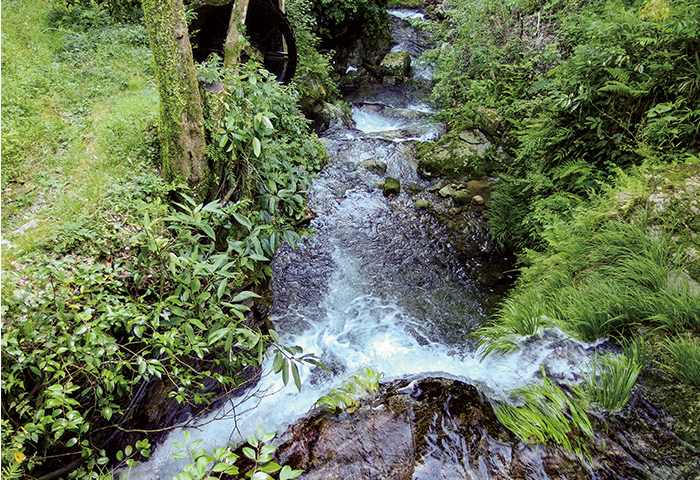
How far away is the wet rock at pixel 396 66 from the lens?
1262cm

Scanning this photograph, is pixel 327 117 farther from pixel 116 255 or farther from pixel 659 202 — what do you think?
pixel 659 202

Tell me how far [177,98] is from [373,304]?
3.71m

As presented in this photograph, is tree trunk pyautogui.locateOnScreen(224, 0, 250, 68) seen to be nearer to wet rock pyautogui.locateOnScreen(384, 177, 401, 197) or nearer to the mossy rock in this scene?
wet rock pyautogui.locateOnScreen(384, 177, 401, 197)

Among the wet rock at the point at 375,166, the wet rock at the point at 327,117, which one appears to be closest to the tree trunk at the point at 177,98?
the wet rock at the point at 375,166

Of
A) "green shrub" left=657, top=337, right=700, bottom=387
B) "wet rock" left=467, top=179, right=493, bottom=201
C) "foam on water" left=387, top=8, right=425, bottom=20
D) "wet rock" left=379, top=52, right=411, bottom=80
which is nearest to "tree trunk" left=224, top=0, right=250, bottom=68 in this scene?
"wet rock" left=467, top=179, right=493, bottom=201

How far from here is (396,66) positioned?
12602 millimetres

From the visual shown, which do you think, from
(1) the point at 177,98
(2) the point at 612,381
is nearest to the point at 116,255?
(1) the point at 177,98

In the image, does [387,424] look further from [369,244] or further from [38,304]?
[369,244]

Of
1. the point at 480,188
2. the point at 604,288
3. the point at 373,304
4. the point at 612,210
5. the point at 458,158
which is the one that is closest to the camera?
the point at 604,288

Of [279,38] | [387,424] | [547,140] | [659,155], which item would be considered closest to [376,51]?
[279,38]

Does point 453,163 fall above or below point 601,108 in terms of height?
below

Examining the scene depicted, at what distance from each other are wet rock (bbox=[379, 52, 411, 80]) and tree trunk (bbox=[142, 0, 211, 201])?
10848 mm

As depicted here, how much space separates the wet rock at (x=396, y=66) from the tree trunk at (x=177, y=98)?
35.6 feet

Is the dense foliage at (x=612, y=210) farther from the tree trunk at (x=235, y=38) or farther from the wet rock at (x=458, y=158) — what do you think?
the tree trunk at (x=235, y=38)
